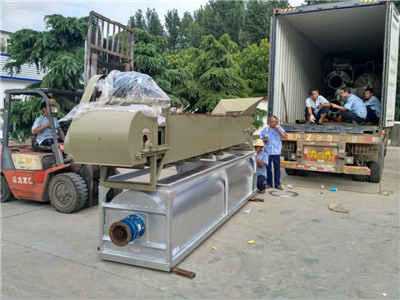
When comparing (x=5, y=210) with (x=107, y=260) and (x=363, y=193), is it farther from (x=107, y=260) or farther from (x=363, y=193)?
(x=363, y=193)

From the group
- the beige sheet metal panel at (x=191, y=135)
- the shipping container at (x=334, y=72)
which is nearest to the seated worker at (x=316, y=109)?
the shipping container at (x=334, y=72)

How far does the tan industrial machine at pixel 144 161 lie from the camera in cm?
312

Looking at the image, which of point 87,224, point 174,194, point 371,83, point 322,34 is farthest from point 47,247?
point 371,83

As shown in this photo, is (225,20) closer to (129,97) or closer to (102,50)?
(102,50)

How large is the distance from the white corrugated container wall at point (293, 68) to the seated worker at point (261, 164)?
1.50 metres

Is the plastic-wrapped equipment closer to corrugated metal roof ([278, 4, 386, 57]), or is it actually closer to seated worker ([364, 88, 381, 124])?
corrugated metal roof ([278, 4, 386, 57])

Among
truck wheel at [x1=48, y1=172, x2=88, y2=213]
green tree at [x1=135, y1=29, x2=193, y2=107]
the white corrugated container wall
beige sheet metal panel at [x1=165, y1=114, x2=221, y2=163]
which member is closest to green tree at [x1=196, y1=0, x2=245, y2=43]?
green tree at [x1=135, y1=29, x2=193, y2=107]

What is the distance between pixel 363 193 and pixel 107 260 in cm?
556

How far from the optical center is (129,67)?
6.21m

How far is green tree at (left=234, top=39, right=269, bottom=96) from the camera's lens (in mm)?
22641

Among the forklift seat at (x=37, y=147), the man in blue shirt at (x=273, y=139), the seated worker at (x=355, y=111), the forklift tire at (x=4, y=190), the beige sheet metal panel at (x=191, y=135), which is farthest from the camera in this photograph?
the seated worker at (x=355, y=111)

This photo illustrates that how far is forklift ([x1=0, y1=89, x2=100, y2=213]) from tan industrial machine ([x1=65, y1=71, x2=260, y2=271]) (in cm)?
188

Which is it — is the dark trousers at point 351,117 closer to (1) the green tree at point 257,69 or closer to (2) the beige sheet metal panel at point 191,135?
(2) the beige sheet metal panel at point 191,135

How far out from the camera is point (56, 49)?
10.3 metres
